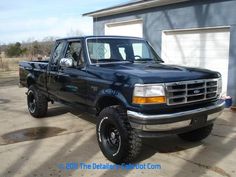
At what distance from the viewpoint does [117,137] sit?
194 inches

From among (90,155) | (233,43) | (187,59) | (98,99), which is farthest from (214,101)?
(187,59)

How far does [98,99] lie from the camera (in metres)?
5.22

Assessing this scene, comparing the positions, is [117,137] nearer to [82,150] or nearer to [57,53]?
[82,150]

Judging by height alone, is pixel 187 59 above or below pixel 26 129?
above

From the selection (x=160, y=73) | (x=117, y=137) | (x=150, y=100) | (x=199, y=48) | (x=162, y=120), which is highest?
(x=199, y=48)

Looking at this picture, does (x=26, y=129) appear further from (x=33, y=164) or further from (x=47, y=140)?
(x=33, y=164)

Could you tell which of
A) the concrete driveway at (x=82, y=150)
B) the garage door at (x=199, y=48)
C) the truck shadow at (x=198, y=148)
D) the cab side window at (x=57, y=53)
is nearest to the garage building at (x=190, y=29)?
the garage door at (x=199, y=48)

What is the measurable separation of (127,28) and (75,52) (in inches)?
295

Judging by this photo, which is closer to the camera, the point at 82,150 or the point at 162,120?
the point at 162,120

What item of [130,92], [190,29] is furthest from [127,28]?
[130,92]

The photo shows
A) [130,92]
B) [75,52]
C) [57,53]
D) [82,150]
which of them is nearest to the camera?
[130,92]

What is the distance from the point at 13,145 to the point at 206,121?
3.44m

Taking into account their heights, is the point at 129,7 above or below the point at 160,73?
above

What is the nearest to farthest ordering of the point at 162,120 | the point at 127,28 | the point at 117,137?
the point at 162,120, the point at 117,137, the point at 127,28
